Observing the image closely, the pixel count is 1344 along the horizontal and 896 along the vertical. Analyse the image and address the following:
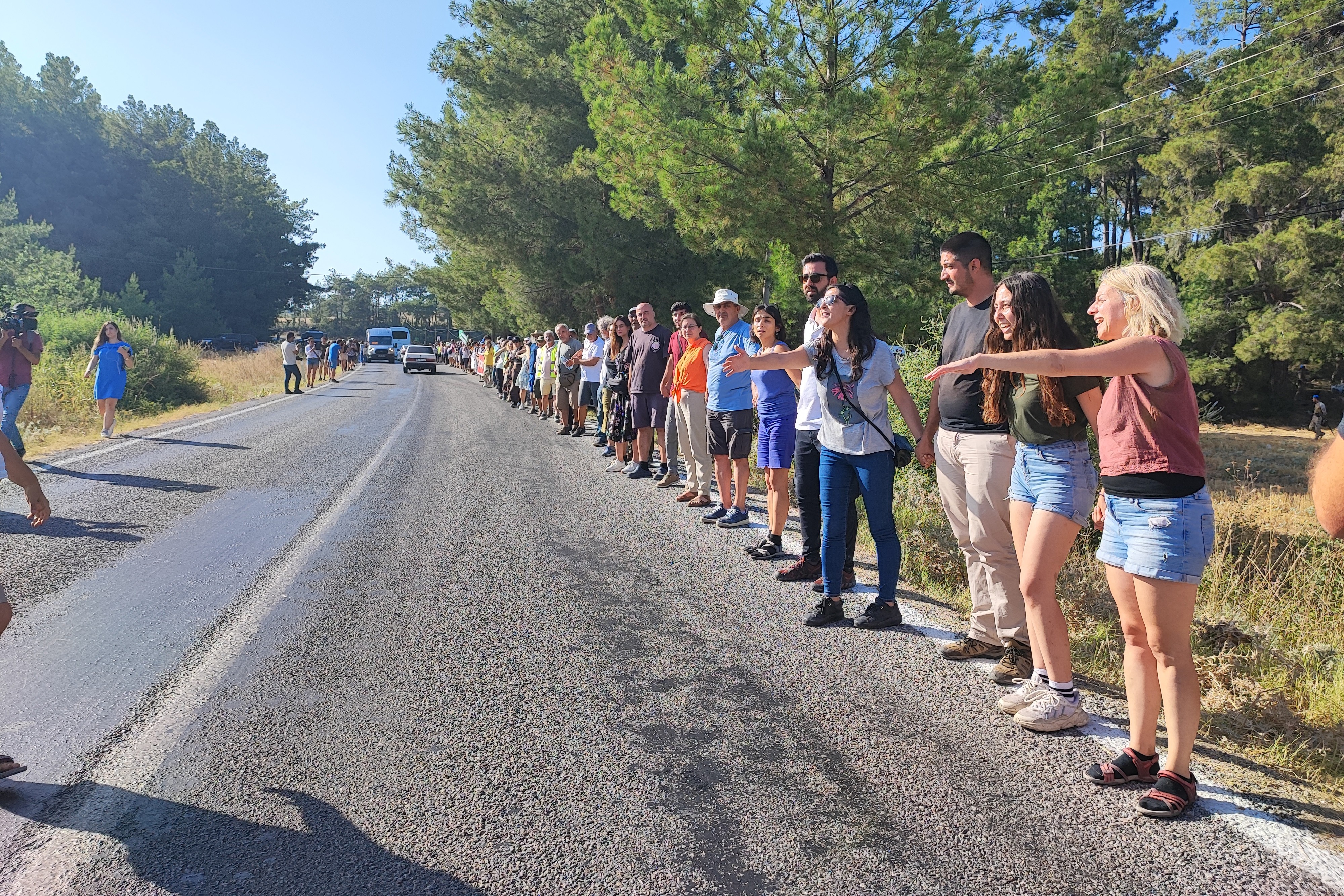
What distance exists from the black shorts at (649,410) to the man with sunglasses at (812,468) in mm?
4252

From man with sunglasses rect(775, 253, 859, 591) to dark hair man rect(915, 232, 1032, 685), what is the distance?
717 mm

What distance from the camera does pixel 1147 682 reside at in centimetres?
309

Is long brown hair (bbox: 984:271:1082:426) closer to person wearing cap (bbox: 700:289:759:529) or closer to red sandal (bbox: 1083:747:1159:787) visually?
red sandal (bbox: 1083:747:1159:787)

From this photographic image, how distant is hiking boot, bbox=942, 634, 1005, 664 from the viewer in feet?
14.1

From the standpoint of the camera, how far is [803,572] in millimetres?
5770

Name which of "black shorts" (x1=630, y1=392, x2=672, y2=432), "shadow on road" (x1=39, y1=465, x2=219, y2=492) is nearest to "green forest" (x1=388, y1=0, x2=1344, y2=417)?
"black shorts" (x1=630, y1=392, x2=672, y2=432)

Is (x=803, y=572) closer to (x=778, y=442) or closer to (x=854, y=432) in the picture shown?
(x=778, y=442)

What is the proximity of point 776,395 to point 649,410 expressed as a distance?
3.62 metres

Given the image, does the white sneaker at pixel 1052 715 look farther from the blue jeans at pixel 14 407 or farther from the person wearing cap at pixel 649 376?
the blue jeans at pixel 14 407

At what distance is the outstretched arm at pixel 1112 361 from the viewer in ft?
9.41

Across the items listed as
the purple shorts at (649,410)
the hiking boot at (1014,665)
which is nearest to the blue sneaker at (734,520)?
the purple shorts at (649,410)

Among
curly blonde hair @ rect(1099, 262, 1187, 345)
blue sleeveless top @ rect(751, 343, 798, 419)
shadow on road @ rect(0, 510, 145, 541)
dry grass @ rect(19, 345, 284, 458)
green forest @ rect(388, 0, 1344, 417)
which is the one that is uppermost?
green forest @ rect(388, 0, 1344, 417)

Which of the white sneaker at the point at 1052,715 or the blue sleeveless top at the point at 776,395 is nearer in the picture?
the white sneaker at the point at 1052,715

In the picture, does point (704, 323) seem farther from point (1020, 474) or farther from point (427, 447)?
point (1020, 474)
